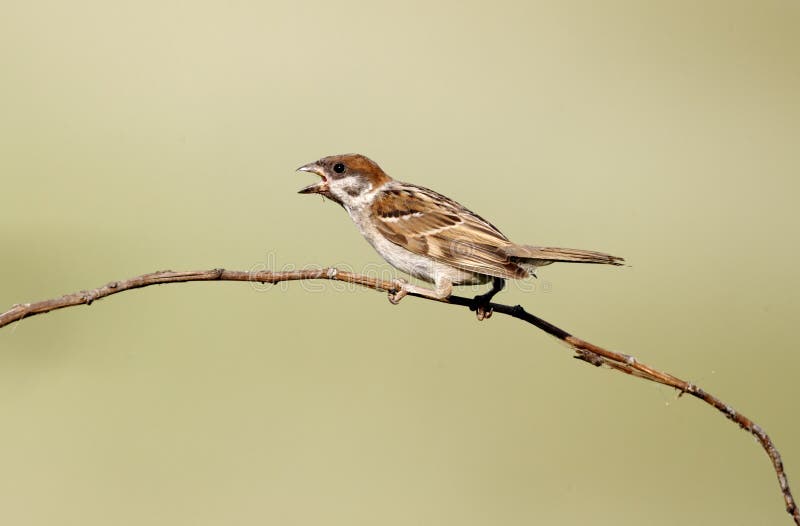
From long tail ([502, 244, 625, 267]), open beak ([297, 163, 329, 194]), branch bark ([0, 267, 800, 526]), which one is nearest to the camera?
branch bark ([0, 267, 800, 526])

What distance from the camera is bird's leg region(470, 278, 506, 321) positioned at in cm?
420

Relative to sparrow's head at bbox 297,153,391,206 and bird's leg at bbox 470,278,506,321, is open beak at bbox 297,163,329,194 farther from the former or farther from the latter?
bird's leg at bbox 470,278,506,321

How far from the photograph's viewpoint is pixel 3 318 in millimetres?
2117

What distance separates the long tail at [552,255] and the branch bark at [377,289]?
0.93 meters

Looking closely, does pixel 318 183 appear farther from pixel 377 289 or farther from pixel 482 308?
pixel 377 289

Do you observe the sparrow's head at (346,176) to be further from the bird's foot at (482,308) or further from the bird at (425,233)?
the bird's foot at (482,308)

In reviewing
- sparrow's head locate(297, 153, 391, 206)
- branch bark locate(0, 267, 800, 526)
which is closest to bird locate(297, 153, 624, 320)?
sparrow's head locate(297, 153, 391, 206)

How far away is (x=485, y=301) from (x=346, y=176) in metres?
1.16

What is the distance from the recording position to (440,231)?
466 cm

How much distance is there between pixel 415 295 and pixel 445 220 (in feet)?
3.64

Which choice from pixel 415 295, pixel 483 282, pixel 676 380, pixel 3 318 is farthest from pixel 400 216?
pixel 3 318

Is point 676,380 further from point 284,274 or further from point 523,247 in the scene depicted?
point 523,247

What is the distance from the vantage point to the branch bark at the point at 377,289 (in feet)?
7.11

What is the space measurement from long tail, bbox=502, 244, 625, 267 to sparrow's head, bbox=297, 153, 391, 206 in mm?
1006
